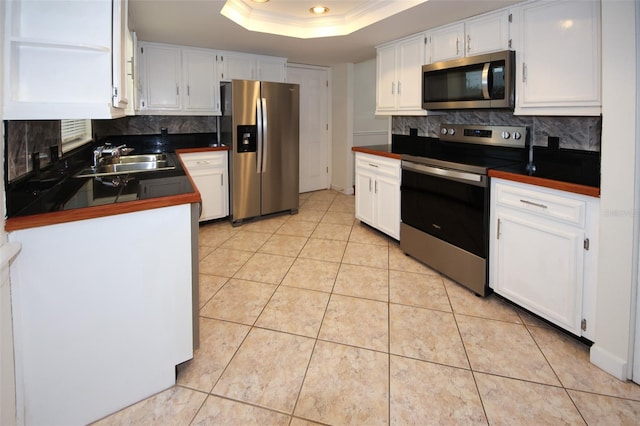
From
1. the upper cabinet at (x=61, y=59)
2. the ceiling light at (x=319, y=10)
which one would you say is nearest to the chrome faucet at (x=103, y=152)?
the upper cabinet at (x=61, y=59)

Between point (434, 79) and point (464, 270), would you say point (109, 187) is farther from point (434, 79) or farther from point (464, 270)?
point (434, 79)

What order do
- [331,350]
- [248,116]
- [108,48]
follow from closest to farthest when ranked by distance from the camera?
[108,48] < [331,350] < [248,116]

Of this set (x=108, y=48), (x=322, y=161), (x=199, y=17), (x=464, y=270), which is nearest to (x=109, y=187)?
(x=108, y=48)

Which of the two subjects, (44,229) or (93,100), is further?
(93,100)

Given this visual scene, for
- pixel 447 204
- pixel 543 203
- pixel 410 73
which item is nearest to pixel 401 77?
pixel 410 73

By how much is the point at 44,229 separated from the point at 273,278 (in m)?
1.74

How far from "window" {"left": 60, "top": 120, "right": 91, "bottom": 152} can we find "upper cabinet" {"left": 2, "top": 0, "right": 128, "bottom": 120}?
1135 millimetres

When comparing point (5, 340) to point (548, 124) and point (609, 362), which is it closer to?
point (609, 362)

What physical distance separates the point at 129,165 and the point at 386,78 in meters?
2.58

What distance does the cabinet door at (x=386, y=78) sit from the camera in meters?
3.74

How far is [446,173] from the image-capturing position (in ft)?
8.80

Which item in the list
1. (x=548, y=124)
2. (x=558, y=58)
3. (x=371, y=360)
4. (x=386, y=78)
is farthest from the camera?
(x=386, y=78)

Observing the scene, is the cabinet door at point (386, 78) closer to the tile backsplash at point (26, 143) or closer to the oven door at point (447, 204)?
the oven door at point (447, 204)

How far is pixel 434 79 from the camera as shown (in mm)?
3141
